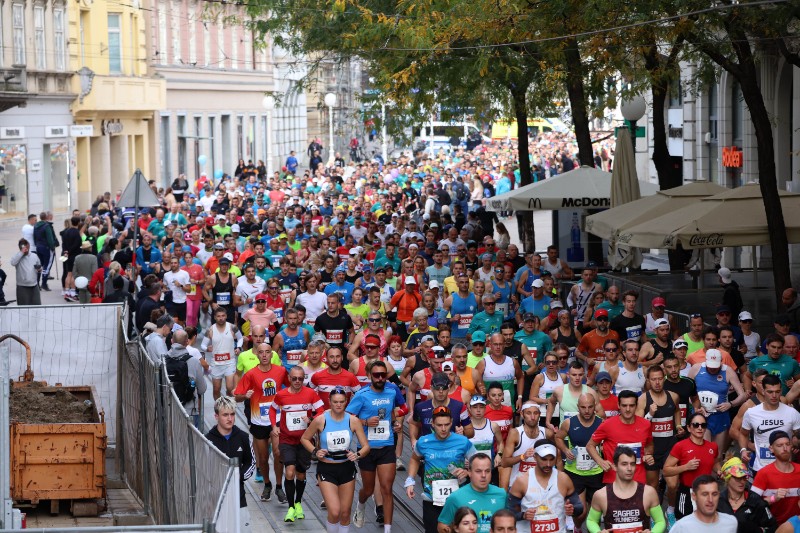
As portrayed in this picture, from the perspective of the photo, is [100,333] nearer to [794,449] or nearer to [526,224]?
[794,449]

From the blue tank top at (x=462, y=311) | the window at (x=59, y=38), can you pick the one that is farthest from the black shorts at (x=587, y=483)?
the window at (x=59, y=38)

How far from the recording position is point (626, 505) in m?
10.2

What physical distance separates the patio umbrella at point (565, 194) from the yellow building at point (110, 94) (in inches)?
1010

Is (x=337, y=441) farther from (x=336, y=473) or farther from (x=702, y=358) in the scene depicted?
(x=702, y=358)

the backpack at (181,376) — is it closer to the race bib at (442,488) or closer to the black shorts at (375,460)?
the black shorts at (375,460)

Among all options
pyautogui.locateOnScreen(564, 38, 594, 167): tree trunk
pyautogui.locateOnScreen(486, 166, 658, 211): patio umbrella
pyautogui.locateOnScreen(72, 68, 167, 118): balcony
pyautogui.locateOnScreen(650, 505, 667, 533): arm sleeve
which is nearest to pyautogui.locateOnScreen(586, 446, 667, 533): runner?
pyautogui.locateOnScreen(650, 505, 667, 533): arm sleeve

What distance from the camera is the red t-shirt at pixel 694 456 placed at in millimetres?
11695

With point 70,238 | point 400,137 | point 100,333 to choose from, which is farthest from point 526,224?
point 100,333

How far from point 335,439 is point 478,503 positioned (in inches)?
97.2

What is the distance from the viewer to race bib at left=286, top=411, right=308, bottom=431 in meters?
13.1

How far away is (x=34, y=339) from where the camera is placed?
15594 mm

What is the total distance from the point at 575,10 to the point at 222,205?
61.4 feet

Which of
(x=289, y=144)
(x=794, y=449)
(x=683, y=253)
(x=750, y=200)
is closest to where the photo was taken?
(x=794, y=449)

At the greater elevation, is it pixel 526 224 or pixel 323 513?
pixel 526 224
